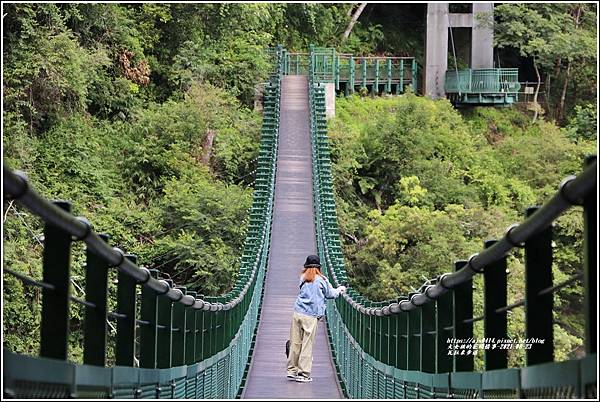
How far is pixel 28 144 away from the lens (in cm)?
2534

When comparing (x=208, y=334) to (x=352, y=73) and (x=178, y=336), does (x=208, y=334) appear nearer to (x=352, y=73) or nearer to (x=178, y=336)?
(x=178, y=336)

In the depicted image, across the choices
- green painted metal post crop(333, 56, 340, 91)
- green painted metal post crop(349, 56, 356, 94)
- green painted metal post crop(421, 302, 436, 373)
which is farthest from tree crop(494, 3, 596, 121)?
green painted metal post crop(421, 302, 436, 373)

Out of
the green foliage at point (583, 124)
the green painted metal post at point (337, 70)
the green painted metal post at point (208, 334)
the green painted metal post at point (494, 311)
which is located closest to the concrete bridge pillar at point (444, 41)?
the green painted metal post at point (337, 70)

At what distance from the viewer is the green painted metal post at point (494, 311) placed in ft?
16.5

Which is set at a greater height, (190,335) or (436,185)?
(190,335)

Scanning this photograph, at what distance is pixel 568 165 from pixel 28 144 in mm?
12030

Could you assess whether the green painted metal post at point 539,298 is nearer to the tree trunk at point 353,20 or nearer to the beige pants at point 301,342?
the beige pants at point 301,342

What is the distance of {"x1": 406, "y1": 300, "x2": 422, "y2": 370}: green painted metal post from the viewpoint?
709 centimetres

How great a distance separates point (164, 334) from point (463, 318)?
5.97ft

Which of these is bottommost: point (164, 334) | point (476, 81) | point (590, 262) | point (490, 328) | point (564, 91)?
point (564, 91)

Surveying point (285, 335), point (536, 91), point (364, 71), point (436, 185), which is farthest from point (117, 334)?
point (536, 91)

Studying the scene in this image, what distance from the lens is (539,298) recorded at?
4.32m

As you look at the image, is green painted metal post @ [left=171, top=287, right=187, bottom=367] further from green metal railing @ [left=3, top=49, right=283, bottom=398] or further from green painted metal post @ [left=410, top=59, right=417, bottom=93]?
green painted metal post @ [left=410, top=59, right=417, bottom=93]

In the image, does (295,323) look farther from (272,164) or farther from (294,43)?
(294,43)
